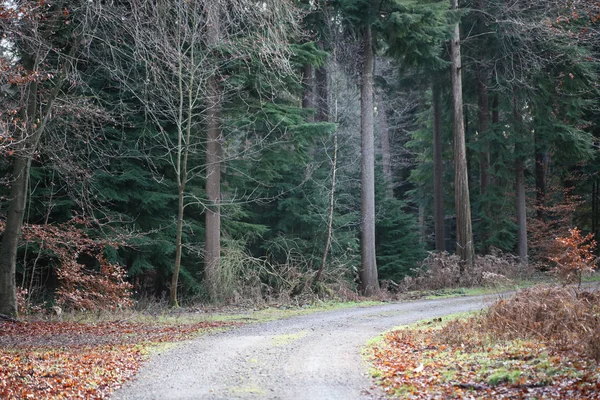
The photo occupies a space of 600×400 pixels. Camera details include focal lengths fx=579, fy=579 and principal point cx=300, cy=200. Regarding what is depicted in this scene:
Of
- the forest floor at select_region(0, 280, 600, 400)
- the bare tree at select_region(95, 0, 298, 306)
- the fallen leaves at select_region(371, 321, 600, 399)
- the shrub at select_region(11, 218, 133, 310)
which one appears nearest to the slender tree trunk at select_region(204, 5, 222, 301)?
the bare tree at select_region(95, 0, 298, 306)

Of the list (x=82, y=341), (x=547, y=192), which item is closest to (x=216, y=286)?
(x=82, y=341)

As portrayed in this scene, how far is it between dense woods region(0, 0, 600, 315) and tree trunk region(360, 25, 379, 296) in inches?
2.7

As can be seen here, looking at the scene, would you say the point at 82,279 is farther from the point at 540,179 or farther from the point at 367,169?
the point at 540,179

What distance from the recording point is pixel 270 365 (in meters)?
8.16

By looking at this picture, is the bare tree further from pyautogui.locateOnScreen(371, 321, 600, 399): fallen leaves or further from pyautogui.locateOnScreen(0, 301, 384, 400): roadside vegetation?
pyautogui.locateOnScreen(371, 321, 600, 399): fallen leaves

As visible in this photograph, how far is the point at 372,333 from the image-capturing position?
10773 mm

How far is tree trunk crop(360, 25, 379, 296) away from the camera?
64.1 ft

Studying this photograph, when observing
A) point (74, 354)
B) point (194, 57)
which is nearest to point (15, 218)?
point (74, 354)

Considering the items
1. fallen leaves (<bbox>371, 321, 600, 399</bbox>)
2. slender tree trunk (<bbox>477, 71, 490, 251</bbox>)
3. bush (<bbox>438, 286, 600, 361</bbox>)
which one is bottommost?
fallen leaves (<bbox>371, 321, 600, 399</bbox>)

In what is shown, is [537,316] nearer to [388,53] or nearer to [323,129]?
[323,129]

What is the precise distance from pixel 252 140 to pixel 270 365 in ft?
41.7

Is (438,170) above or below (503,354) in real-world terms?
above

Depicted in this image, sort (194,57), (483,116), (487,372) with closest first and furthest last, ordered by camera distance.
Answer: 1. (487,372)
2. (194,57)
3. (483,116)

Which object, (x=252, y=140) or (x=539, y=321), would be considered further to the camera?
(x=252, y=140)
